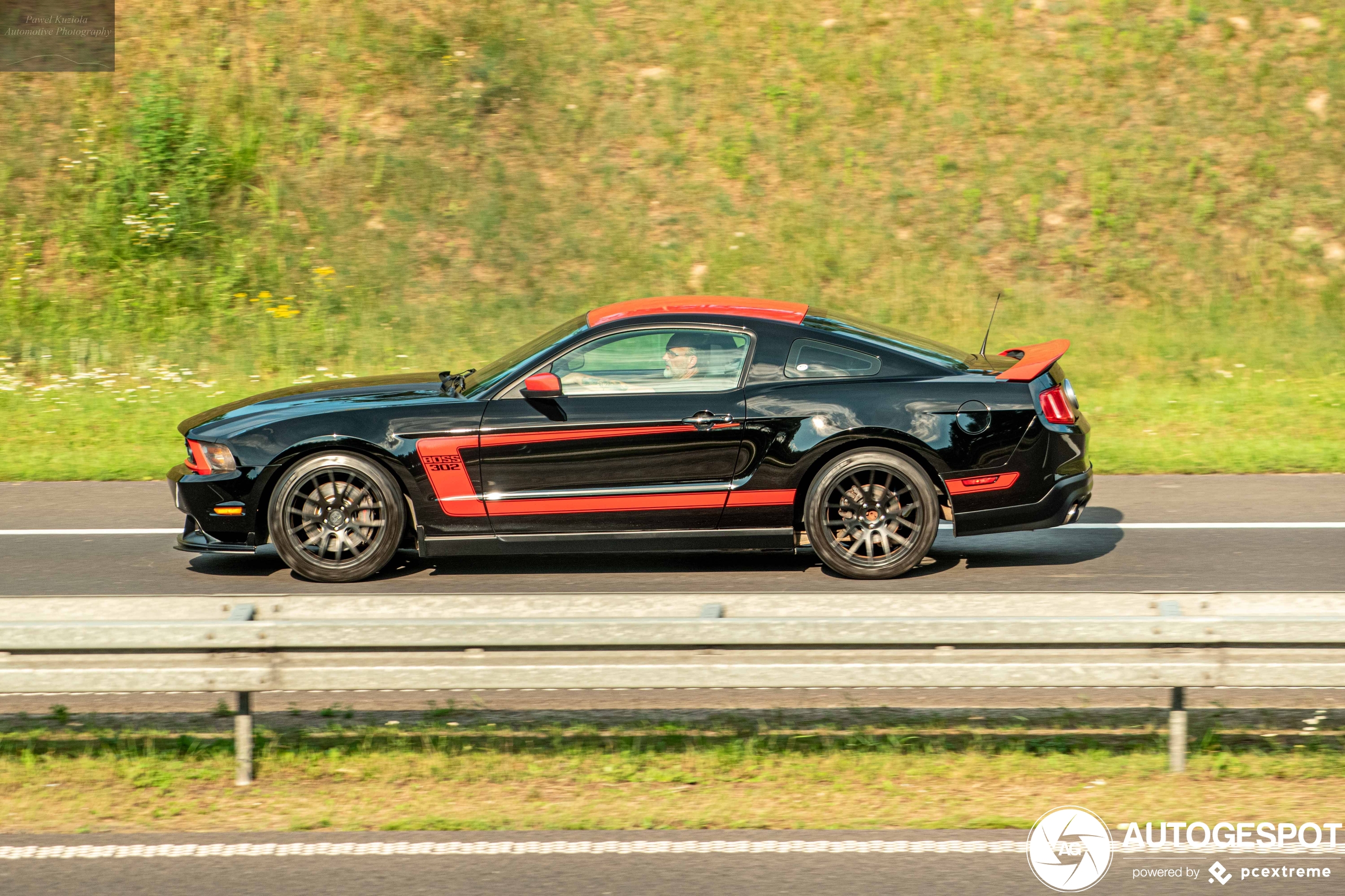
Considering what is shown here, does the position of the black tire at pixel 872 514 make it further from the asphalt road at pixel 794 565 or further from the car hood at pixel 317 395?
the car hood at pixel 317 395

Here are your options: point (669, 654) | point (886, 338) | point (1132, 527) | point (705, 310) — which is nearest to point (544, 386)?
point (705, 310)

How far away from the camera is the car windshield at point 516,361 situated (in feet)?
25.4

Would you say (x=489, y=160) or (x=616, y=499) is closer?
(x=616, y=499)

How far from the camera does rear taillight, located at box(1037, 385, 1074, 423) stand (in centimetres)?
766

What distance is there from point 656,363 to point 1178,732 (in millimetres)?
3659

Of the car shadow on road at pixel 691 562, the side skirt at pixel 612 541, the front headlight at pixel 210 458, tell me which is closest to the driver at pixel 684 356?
the side skirt at pixel 612 541

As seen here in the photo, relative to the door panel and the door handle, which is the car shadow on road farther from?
the door handle

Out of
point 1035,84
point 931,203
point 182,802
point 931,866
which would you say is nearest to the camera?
point 931,866

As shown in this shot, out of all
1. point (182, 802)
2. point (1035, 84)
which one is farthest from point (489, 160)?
point (182, 802)

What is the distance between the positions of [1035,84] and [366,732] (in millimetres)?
15222

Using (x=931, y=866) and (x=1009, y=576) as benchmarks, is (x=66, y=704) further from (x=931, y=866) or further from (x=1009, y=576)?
(x=1009, y=576)

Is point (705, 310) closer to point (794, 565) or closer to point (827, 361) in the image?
point (827, 361)

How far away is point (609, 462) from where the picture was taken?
756 centimetres

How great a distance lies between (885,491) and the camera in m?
7.68
